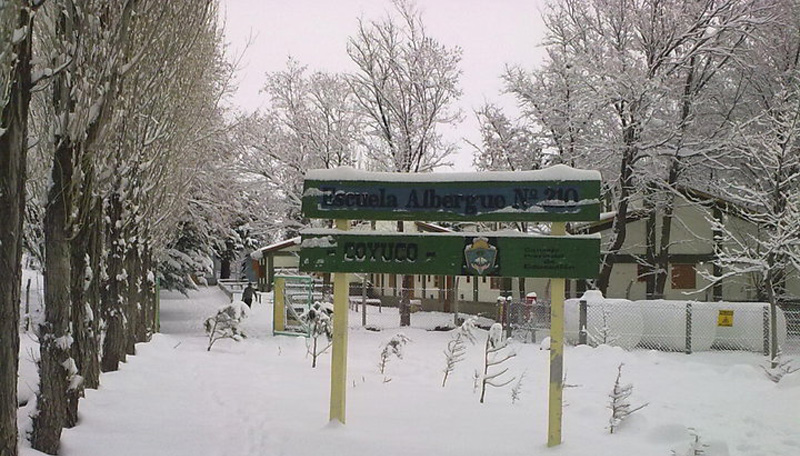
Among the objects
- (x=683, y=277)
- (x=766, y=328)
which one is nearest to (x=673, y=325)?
(x=766, y=328)

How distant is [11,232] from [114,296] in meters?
6.28

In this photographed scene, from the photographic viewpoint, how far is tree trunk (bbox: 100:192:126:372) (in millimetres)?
10180

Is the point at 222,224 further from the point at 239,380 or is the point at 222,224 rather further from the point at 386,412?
the point at 386,412

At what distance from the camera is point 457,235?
691 centimetres

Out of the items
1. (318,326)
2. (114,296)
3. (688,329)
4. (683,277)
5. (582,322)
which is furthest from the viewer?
(683,277)

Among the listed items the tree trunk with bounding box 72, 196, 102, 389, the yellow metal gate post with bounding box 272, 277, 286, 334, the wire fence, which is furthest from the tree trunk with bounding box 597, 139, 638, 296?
the tree trunk with bounding box 72, 196, 102, 389

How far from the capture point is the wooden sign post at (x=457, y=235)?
661cm

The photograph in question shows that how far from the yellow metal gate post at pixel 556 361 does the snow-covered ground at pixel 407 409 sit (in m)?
0.22

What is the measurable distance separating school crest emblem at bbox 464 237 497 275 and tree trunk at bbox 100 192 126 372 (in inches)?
226

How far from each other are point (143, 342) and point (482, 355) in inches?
306

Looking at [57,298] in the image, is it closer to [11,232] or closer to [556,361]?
[11,232]

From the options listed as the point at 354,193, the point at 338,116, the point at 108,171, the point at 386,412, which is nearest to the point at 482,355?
the point at 386,412

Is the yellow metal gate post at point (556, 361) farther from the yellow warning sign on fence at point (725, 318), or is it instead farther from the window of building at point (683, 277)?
the window of building at point (683, 277)

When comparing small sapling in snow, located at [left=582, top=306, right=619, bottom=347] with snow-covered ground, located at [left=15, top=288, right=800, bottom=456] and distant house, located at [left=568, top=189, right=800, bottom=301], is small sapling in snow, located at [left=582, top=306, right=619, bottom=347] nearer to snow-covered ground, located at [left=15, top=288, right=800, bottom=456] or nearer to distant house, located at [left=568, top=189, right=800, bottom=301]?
snow-covered ground, located at [left=15, top=288, right=800, bottom=456]
